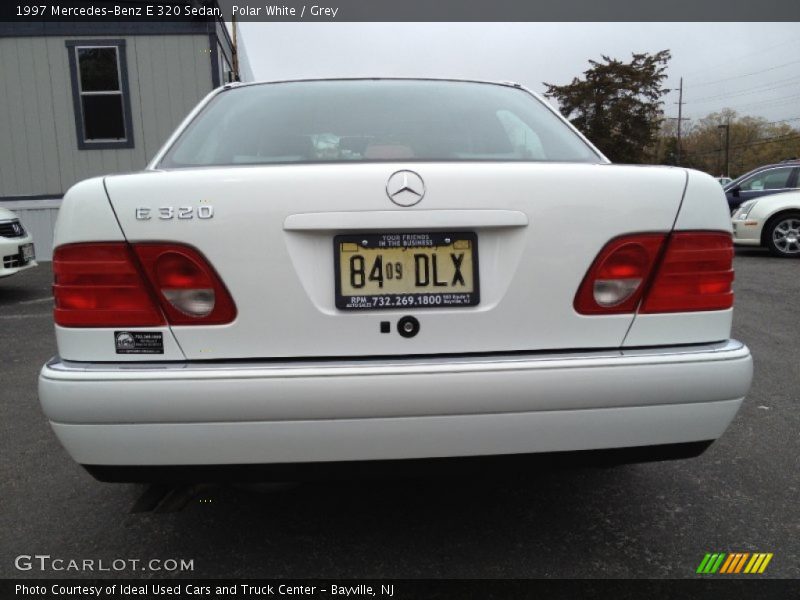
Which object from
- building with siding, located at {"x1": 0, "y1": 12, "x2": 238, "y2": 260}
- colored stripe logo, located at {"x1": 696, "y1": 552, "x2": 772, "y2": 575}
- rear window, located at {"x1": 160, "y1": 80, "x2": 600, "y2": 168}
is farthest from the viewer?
building with siding, located at {"x1": 0, "y1": 12, "x2": 238, "y2": 260}

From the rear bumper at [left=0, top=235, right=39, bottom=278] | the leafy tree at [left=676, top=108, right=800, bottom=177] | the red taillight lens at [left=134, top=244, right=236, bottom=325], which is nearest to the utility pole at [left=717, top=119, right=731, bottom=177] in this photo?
the leafy tree at [left=676, top=108, right=800, bottom=177]

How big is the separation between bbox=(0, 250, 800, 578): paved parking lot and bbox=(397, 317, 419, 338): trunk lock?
2.02 ft

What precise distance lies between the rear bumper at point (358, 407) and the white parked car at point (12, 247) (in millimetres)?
6383

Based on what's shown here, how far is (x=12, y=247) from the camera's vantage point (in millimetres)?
7305

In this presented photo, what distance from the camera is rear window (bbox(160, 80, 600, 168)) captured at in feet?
Result: 7.63

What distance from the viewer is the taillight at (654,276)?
1806mm

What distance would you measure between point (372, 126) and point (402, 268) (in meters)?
0.93

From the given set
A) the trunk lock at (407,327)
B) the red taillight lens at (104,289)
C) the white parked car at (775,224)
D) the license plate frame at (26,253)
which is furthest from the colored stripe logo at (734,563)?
the white parked car at (775,224)

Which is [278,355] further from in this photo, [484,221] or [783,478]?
[783,478]

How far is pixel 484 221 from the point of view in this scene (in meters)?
1.74

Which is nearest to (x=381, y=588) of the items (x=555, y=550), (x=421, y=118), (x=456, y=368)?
(x=555, y=550)

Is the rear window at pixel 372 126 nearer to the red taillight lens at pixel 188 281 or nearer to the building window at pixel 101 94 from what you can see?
the red taillight lens at pixel 188 281

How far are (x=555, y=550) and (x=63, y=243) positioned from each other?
1.68 meters

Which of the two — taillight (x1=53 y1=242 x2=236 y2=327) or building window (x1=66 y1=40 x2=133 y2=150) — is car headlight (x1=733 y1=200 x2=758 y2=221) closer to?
building window (x1=66 y1=40 x2=133 y2=150)
